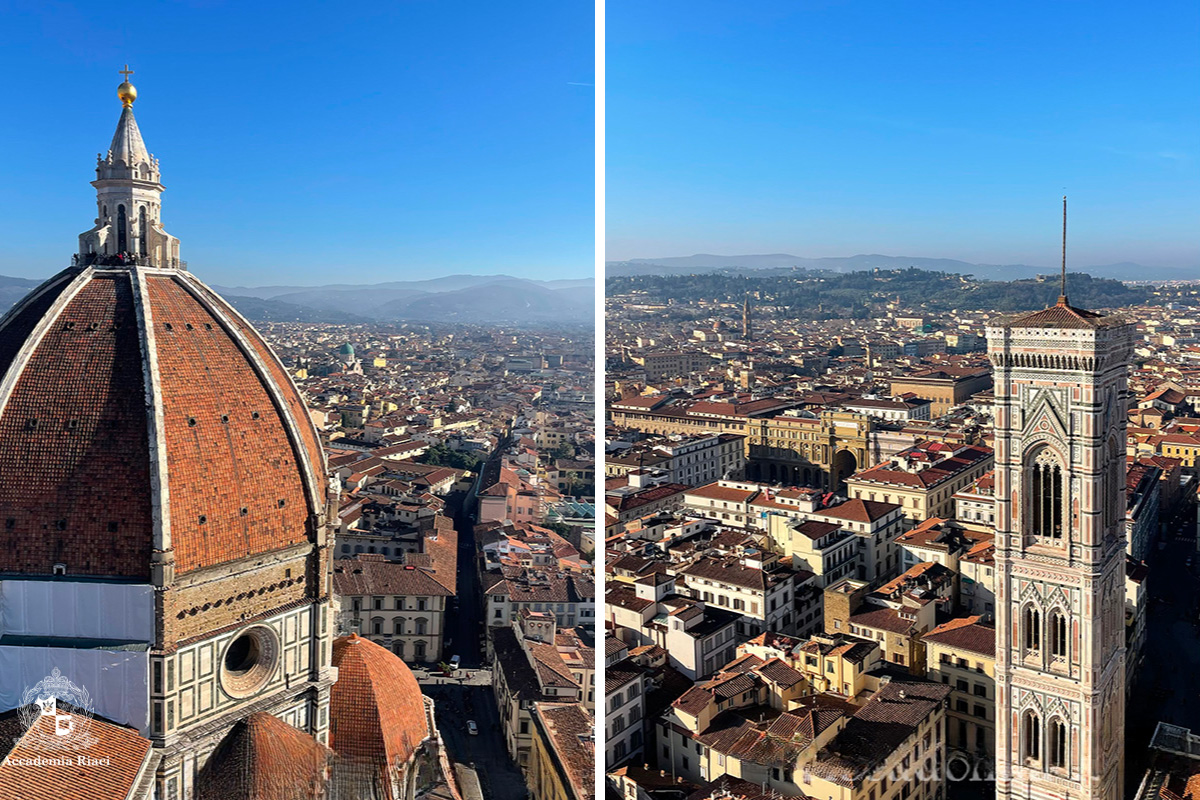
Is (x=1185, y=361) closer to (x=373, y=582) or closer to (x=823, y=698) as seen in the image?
(x=823, y=698)

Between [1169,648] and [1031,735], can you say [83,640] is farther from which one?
[1169,648]

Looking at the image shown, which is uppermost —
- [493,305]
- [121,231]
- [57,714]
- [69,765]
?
[121,231]

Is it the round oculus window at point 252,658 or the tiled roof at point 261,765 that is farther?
the round oculus window at point 252,658

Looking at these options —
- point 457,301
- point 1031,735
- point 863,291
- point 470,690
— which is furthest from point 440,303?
point 863,291

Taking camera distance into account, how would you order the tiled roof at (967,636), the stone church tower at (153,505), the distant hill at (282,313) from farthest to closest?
the tiled roof at (967,636) < the distant hill at (282,313) < the stone church tower at (153,505)

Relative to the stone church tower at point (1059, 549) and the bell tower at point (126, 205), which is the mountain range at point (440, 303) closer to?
the bell tower at point (126, 205)

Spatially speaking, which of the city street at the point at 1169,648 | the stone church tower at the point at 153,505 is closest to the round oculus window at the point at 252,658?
the stone church tower at the point at 153,505
